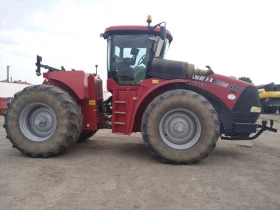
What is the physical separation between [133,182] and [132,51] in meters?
3.13

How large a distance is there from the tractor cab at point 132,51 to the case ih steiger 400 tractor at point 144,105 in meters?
0.02

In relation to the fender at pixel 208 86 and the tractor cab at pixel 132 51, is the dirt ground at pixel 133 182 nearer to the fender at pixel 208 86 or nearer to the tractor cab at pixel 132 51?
the fender at pixel 208 86

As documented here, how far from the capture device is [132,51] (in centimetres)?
629

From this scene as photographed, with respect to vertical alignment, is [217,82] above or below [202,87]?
above

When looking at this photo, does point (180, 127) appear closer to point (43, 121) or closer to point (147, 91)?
point (147, 91)

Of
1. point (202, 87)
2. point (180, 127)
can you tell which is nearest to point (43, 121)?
point (180, 127)

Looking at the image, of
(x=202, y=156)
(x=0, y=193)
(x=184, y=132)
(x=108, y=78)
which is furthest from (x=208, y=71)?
(x=0, y=193)

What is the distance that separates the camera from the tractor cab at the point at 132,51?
6.18 meters

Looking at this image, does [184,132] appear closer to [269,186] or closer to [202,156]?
[202,156]

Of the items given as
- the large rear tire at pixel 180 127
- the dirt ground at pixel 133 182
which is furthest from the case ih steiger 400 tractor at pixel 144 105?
the dirt ground at pixel 133 182

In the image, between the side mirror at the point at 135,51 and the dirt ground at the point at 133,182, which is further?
the side mirror at the point at 135,51

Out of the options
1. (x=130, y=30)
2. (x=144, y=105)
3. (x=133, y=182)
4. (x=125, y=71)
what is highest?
(x=130, y=30)

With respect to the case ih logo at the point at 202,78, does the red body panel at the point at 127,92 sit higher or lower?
lower

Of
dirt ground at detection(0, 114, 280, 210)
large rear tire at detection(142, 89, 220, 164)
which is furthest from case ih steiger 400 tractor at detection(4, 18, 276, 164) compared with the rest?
dirt ground at detection(0, 114, 280, 210)
